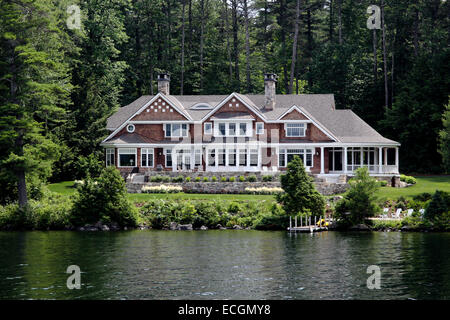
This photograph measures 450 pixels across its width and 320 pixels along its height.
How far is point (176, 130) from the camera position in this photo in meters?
60.7

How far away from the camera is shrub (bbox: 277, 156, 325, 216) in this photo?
41969 mm

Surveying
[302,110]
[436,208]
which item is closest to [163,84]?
[302,110]

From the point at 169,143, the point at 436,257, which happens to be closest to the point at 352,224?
the point at 436,257

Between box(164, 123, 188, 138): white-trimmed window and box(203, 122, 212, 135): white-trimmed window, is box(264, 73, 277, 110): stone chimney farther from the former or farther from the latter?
box(164, 123, 188, 138): white-trimmed window

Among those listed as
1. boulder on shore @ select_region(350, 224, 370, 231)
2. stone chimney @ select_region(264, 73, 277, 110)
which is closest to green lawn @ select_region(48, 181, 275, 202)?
boulder on shore @ select_region(350, 224, 370, 231)

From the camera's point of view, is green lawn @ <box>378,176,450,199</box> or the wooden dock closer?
the wooden dock

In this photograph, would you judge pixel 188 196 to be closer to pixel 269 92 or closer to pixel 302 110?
pixel 302 110

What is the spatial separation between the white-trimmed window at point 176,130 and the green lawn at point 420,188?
769 inches

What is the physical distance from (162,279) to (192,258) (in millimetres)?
4779

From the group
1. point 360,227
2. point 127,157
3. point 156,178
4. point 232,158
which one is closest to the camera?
point 360,227

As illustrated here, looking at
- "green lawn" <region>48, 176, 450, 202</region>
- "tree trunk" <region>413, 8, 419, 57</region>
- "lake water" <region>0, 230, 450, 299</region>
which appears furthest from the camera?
"tree trunk" <region>413, 8, 419, 57</region>

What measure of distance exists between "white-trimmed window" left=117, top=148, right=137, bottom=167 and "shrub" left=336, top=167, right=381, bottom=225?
23.9 metres

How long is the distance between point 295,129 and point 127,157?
50.1 feet

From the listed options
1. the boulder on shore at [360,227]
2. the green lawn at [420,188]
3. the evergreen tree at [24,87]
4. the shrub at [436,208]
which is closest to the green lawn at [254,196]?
the green lawn at [420,188]
